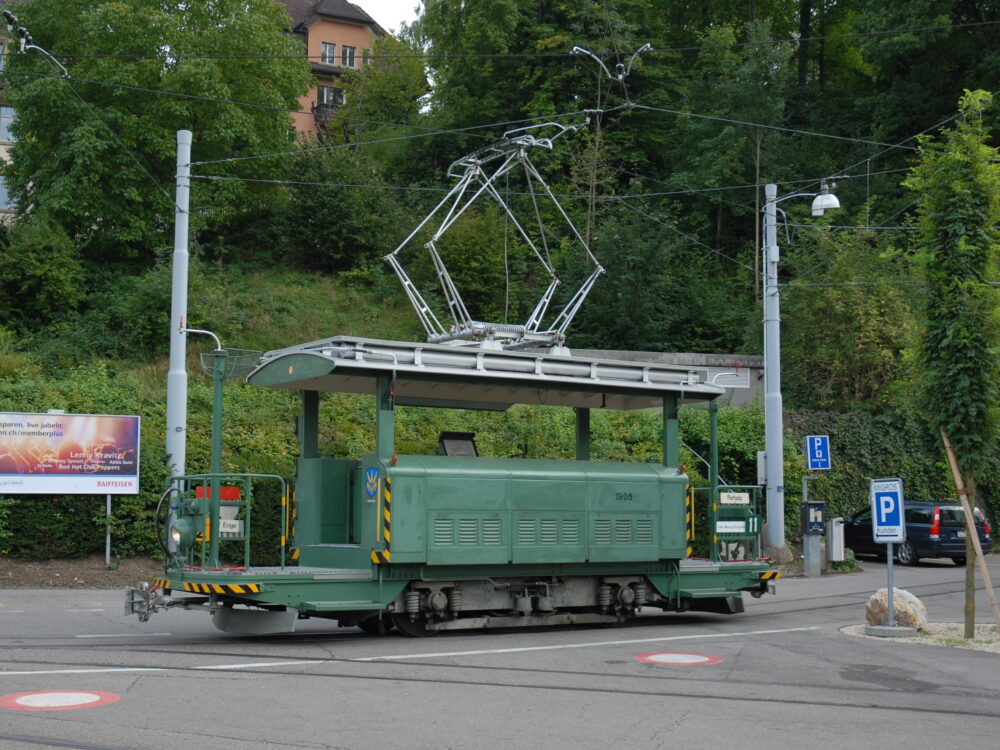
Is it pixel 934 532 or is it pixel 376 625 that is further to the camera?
pixel 934 532

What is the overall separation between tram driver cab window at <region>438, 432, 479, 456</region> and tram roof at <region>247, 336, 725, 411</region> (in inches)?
19.2

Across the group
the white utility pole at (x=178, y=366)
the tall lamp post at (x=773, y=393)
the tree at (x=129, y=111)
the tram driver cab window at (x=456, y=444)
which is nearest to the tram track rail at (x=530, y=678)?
the tram driver cab window at (x=456, y=444)

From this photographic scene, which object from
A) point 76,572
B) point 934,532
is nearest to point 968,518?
point 934,532

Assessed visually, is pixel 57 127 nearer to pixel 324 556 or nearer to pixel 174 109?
pixel 174 109

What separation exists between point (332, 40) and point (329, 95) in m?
3.71

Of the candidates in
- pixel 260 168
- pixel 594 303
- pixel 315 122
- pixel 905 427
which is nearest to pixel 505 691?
pixel 905 427

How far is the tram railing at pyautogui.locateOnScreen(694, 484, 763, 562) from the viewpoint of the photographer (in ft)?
52.5

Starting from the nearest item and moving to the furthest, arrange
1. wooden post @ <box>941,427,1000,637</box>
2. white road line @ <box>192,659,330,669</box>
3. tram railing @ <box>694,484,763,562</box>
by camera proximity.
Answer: white road line @ <box>192,659,330,669</box>, wooden post @ <box>941,427,1000,637</box>, tram railing @ <box>694,484,763,562</box>

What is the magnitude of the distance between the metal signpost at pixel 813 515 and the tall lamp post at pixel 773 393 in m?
0.51

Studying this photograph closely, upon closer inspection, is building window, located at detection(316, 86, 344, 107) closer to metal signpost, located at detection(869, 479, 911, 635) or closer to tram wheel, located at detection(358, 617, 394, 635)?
tram wheel, located at detection(358, 617, 394, 635)

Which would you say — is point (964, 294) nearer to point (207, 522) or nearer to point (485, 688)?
point (485, 688)

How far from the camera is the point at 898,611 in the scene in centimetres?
1495

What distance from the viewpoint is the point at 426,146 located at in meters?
50.1

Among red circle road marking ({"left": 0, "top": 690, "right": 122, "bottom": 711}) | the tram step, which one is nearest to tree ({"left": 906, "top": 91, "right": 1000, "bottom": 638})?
the tram step
